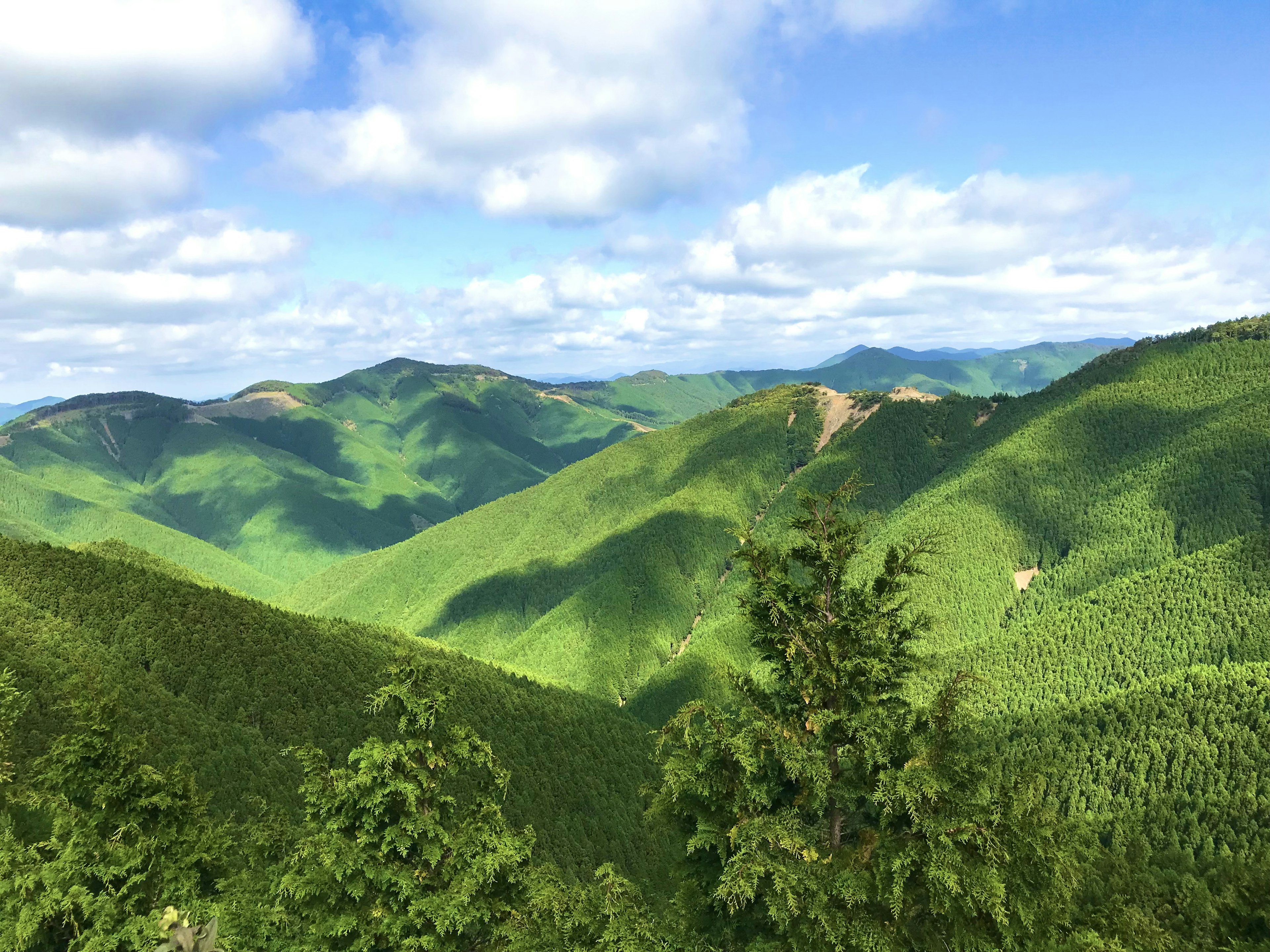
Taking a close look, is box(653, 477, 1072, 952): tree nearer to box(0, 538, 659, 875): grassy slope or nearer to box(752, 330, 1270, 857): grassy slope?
box(752, 330, 1270, 857): grassy slope

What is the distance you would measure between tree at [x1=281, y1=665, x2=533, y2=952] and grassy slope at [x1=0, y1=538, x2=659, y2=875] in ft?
188

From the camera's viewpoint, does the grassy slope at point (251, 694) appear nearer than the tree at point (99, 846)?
No

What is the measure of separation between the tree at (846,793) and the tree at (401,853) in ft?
30.9

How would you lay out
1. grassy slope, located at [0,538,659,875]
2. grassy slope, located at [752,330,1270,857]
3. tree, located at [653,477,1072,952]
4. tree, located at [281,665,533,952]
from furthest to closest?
grassy slope, located at [752,330,1270,857], grassy slope, located at [0,538,659,875], tree, located at [281,665,533,952], tree, located at [653,477,1072,952]

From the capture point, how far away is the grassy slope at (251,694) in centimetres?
8069

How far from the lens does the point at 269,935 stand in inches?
924

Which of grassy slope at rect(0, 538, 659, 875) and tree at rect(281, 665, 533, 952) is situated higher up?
tree at rect(281, 665, 533, 952)

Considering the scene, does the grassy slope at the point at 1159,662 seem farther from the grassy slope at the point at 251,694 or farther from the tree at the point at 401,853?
the grassy slope at the point at 251,694

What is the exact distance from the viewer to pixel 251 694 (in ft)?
323

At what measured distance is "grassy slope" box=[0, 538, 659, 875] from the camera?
265 feet

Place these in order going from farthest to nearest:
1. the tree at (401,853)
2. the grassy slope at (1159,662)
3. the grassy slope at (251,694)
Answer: the grassy slope at (1159,662)
the grassy slope at (251,694)
the tree at (401,853)

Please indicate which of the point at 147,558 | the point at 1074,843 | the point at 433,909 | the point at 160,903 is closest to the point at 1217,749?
the point at 1074,843

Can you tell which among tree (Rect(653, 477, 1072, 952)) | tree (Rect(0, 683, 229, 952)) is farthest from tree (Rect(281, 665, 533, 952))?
tree (Rect(653, 477, 1072, 952))

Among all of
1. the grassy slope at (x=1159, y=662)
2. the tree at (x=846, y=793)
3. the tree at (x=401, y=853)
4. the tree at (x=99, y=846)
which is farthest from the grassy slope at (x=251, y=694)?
the tree at (x=846, y=793)
